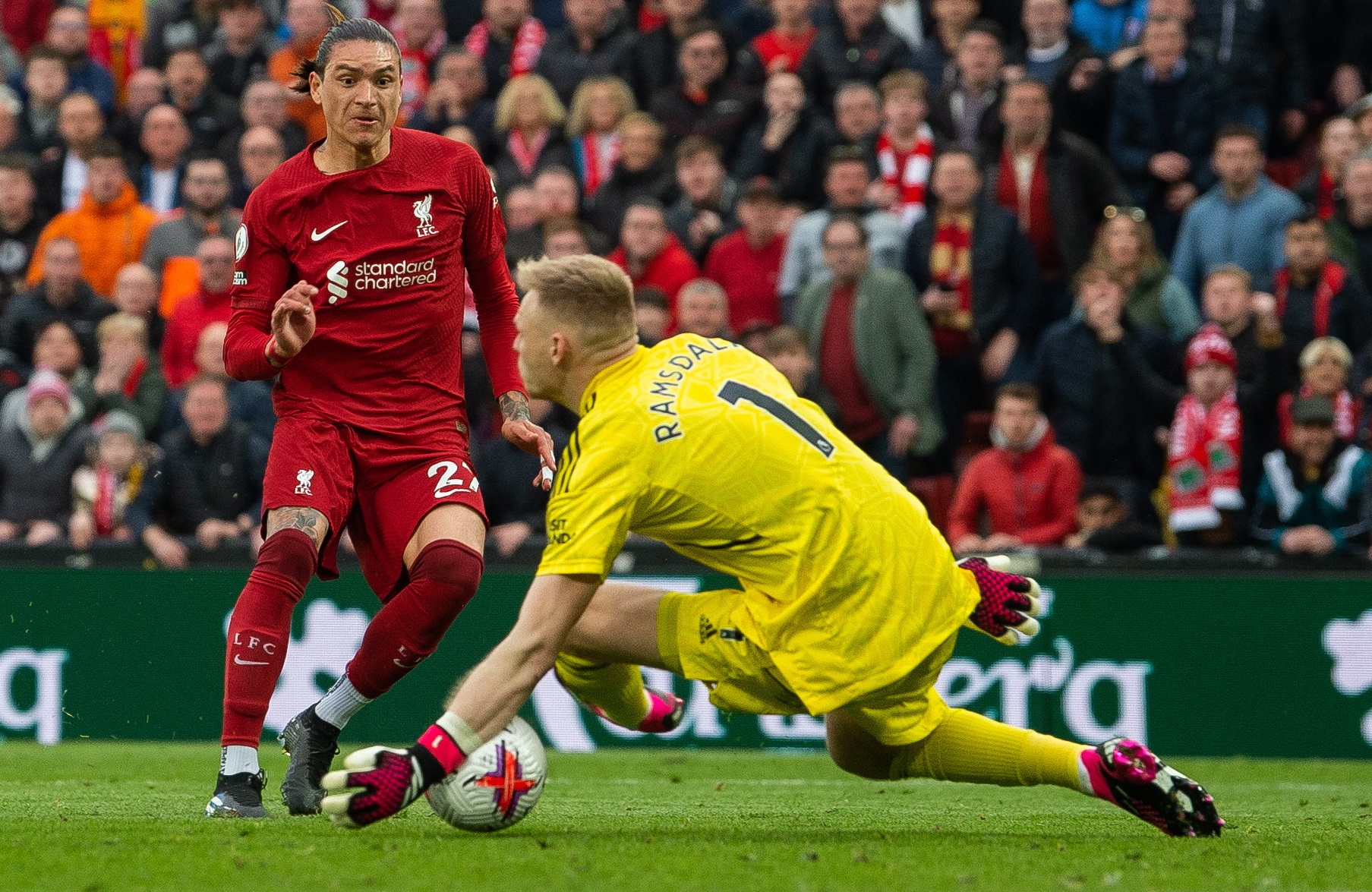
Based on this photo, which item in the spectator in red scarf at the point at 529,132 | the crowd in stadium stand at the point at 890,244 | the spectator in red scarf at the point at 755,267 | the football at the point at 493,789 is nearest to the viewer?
the football at the point at 493,789

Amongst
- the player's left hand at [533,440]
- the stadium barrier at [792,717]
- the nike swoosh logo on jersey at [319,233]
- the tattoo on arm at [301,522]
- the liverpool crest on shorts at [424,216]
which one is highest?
the liverpool crest on shorts at [424,216]

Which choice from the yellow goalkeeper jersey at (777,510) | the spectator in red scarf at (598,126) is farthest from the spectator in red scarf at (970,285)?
the yellow goalkeeper jersey at (777,510)

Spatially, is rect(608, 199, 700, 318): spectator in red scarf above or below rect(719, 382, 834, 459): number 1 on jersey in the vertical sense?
below

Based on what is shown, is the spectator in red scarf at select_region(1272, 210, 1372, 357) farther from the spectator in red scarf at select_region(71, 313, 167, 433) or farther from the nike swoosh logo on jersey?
the spectator in red scarf at select_region(71, 313, 167, 433)

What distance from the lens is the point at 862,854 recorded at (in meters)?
5.00

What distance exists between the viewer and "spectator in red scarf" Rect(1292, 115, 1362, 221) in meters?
11.9

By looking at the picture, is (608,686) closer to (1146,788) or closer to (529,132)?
(1146,788)

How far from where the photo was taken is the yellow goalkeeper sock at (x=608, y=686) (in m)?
5.62

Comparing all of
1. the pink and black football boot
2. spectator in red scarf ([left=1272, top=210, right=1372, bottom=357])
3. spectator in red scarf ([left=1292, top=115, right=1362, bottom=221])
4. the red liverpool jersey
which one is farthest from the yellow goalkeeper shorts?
spectator in red scarf ([left=1292, top=115, right=1362, bottom=221])

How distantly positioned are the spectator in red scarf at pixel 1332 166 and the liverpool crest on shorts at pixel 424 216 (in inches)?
284

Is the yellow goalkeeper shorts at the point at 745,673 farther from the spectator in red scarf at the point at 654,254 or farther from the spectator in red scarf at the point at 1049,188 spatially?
the spectator in red scarf at the point at 1049,188

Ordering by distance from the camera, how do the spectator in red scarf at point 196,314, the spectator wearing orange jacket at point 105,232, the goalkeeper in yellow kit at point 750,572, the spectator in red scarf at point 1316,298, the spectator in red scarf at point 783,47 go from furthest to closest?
the spectator in red scarf at point 783,47, the spectator wearing orange jacket at point 105,232, the spectator in red scarf at point 196,314, the spectator in red scarf at point 1316,298, the goalkeeper in yellow kit at point 750,572

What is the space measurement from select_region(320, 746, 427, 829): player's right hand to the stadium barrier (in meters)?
5.76

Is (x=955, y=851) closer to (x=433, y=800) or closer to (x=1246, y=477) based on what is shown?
(x=433, y=800)
